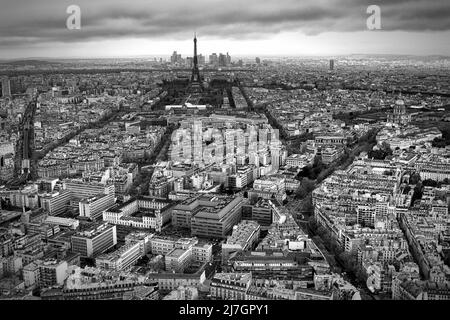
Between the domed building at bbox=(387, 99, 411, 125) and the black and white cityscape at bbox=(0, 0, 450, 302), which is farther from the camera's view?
the domed building at bbox=(387, 99, 411, 125)

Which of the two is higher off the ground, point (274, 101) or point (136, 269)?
point (274, 101)

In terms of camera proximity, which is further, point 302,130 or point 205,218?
point 302,130

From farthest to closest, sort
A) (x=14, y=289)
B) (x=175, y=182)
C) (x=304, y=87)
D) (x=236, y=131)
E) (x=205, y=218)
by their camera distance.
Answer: (x=304, y=87) < (x=236, y=131) < (x=175, y=182) < (x=205, y=218) < (x=14, y=289)

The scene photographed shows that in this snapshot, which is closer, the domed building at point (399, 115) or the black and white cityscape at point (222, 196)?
the black and white cityscape at point (222, 196)

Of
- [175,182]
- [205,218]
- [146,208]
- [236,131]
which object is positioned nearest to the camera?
[205,218]

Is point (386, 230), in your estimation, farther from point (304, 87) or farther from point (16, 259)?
point (304, 87)

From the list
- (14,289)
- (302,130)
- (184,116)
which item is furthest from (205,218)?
(184,116)

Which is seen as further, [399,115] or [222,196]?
[399,115]

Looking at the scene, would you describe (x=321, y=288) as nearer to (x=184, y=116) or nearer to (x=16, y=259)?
(x=16, y=259)
